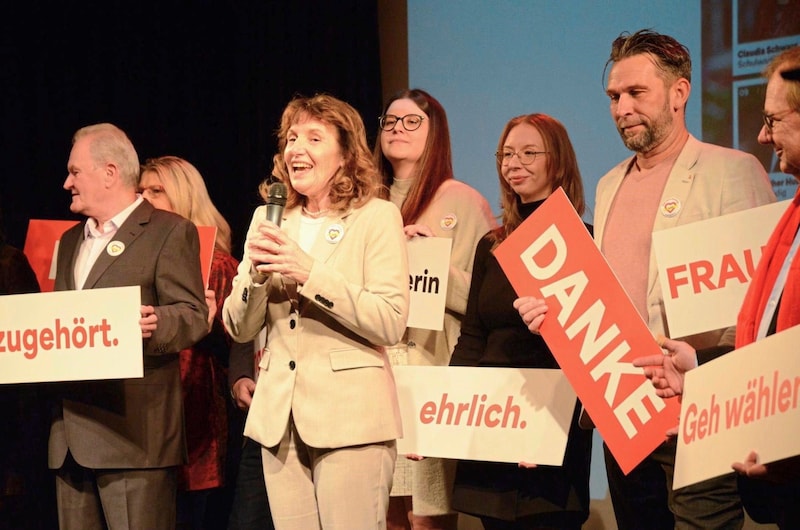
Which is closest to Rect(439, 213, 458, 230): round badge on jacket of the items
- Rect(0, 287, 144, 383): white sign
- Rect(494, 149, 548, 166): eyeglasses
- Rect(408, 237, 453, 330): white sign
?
Rect(408, 237, 453, 330): white sign

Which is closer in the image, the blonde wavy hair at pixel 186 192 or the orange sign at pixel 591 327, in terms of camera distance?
the orange sign at pixel 591 327

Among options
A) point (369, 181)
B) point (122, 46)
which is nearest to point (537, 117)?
point (369, 181)

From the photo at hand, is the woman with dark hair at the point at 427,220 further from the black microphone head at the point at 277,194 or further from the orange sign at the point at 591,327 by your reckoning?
the black microphone head at the point at 277,194

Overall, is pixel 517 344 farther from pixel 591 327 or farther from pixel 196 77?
pixel 196 77

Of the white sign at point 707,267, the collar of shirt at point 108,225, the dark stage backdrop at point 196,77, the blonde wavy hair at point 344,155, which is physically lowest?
the white sign at point 707,267

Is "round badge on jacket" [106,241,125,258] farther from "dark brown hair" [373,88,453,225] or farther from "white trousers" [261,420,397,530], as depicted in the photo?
"dark brown hair" [373,88,453,225]

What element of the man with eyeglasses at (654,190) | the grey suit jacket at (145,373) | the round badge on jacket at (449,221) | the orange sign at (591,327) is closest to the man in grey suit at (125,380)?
the grey suit jacket at (145,373)

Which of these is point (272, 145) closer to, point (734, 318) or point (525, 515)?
point (525, 515)

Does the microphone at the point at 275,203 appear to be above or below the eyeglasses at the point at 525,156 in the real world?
below

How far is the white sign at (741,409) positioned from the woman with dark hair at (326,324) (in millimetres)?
904

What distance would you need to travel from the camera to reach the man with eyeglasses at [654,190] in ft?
9.86

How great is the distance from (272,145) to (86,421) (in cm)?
266

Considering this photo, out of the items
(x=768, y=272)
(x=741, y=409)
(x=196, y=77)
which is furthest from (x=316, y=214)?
(x=196, y=77)

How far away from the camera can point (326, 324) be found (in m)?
2.88
